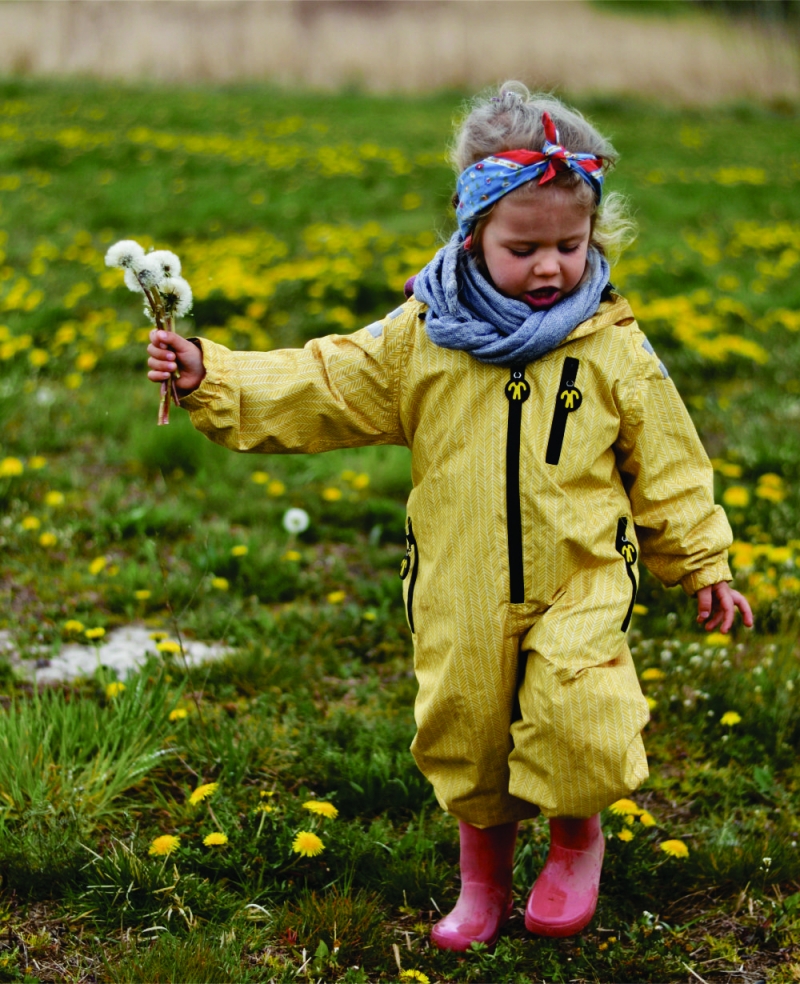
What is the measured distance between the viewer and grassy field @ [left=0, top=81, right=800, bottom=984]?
87.7 inches

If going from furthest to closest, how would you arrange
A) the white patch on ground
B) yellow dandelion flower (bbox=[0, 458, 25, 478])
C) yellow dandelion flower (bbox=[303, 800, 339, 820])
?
yellow dandelion flower (bbox=[0, 458, 25, 478]) → the white patch on ground → yellow dandelion flower (bbox=[303, 800, 339, 820])

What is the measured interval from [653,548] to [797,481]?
2323mm

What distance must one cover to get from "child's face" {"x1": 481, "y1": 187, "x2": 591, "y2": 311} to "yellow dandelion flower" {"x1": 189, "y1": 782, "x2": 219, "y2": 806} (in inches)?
51.5

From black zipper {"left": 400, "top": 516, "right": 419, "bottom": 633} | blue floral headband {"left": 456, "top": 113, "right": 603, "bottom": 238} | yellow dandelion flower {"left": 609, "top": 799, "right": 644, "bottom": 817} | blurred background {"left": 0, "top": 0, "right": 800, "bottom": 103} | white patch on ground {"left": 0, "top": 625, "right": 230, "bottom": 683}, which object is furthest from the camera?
blurred background {"left": 0, "top": 0, "right": 800, "bottom": 103}

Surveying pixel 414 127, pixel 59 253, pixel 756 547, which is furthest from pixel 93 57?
pixel 756 547

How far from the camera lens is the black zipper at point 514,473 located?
202 cm

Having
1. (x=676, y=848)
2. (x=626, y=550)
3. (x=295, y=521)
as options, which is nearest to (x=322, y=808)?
(x=676, y=848)

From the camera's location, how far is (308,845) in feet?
7.54

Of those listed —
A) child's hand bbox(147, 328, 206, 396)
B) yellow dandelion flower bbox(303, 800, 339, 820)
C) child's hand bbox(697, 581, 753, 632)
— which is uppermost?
child's hand bbox(147, 328, 206, 396)

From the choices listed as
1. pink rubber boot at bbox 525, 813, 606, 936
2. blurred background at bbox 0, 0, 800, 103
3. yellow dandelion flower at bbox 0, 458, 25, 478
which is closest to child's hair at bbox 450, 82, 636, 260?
pink rubber boot at bbox 525, 813, 606, 936

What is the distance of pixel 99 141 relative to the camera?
1028 cm

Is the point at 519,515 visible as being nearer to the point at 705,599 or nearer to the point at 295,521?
the point at 705,599

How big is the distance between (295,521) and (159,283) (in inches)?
79.5

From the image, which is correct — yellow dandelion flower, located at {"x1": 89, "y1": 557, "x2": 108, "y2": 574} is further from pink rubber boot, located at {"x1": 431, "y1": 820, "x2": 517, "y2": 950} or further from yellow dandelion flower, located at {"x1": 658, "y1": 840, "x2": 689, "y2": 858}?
yellow dandelion flower, located at {"x1": 658, "y1": 840, "x2": 689, "y2": 858}
